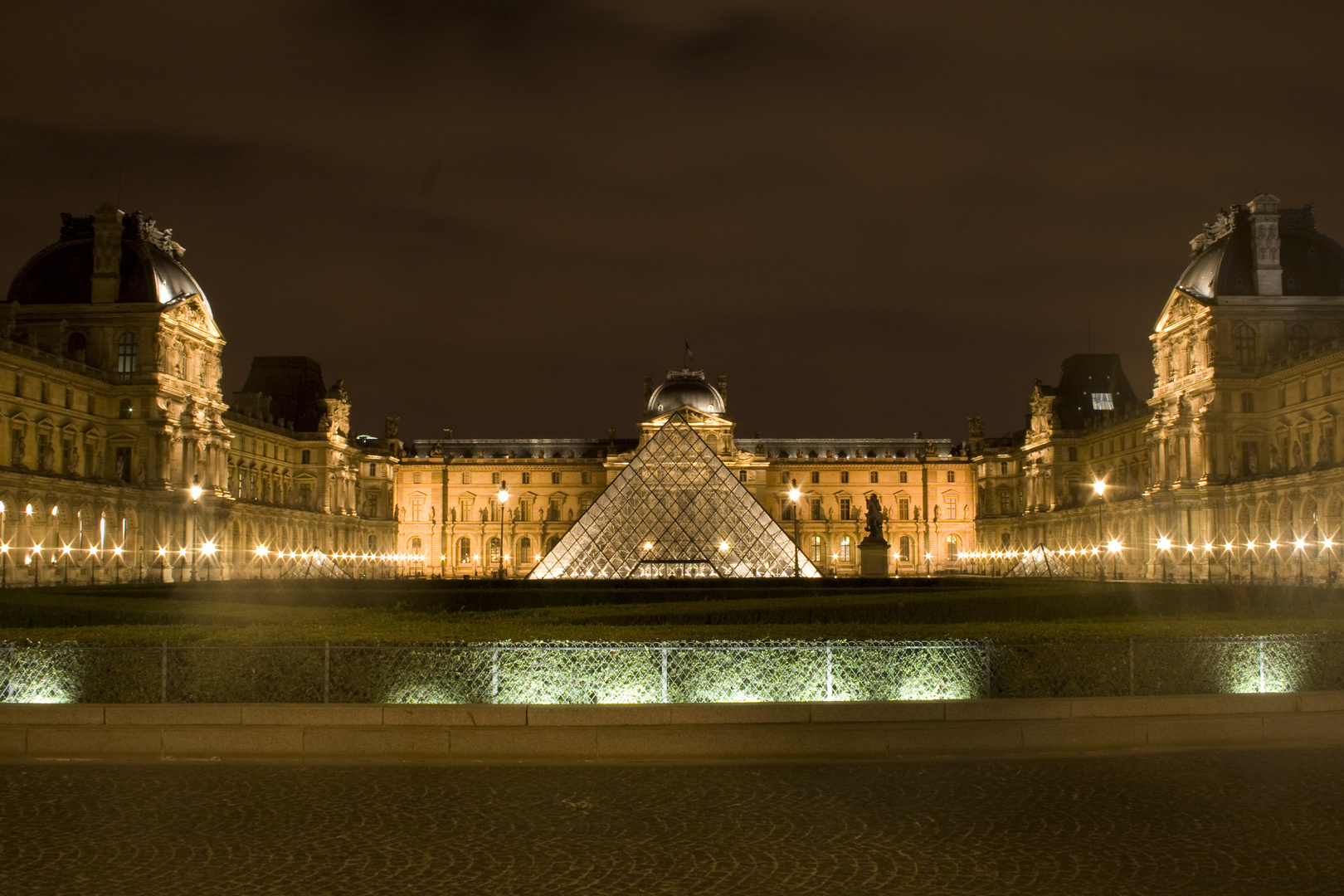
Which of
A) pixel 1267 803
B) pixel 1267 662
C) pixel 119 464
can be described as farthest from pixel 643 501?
pixel 1267 803

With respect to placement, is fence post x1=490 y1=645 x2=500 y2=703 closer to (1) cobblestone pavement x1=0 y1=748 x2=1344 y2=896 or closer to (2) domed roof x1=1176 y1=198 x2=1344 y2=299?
(1) cobblestone pavement x1=0 y1=748 x2=1344 y2=896

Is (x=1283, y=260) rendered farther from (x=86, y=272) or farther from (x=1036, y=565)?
(x=86, y=272)

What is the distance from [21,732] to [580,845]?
18.3ft

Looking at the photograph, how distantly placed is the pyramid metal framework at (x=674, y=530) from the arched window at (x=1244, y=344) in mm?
23698

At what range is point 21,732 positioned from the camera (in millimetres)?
10336

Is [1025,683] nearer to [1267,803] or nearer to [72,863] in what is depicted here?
[1267,803]

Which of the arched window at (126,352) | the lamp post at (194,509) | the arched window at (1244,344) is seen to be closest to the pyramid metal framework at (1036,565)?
the arched window at (1244,344)

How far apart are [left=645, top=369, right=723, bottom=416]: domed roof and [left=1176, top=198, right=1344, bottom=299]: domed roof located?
3898 centimetres

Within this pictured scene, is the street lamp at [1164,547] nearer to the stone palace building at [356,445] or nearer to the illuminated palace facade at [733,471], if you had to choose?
the stone palace building at [356,445]

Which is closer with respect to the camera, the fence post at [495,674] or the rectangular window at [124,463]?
the fence post at [495,674]

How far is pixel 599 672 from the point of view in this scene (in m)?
11.6

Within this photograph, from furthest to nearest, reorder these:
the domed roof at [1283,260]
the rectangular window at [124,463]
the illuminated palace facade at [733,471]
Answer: the illuminated palace facade at [733,471] → the domed roof at [1283,260] → the rectangular window at [124,463]

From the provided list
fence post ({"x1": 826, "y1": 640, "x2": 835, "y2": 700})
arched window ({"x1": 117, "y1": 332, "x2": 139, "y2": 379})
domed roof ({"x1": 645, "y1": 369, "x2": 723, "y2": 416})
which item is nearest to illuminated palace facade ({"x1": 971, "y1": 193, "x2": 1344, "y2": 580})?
domed roof ({"x1": 645, "y1": 369, "x2": 723, "y2": 416})

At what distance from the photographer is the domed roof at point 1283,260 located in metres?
54.7
